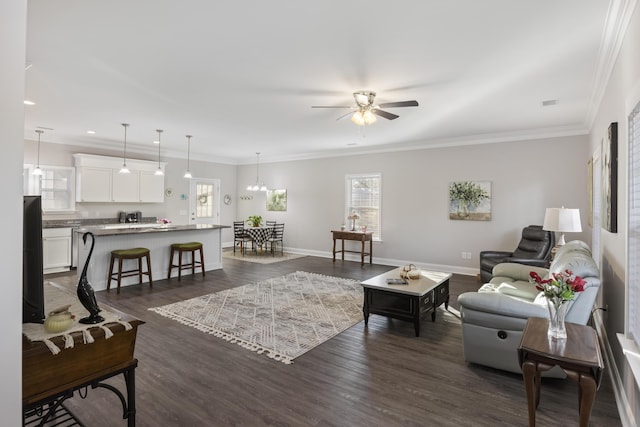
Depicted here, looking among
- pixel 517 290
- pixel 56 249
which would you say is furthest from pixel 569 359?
pixel 56 249

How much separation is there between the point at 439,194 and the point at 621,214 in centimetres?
446

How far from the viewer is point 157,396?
8.02 ft

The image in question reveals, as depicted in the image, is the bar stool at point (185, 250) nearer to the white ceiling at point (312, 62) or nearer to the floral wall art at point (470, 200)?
the white ceiling at point (312, 62)

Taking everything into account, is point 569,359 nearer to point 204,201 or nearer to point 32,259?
point 32,259

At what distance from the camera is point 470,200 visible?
6.54 metres

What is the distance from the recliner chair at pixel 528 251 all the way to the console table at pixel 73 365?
16.2ft

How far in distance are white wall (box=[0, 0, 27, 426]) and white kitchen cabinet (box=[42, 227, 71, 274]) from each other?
637 centimetres

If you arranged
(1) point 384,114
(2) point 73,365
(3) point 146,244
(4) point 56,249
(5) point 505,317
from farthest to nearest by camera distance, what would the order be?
1. (4) point 56,249
2. (3) point 146,244
3. (1) point 384,114
4. (5) point 505,317
5. (2) point 73,365

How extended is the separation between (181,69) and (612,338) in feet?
15.0

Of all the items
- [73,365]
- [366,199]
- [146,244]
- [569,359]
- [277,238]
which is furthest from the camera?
[277,238]

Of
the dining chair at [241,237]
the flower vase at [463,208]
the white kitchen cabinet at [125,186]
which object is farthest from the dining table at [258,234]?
the flower vase at [463,208]

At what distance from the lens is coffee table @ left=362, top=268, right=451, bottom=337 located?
11.7 ft

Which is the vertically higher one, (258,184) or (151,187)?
(258,184)

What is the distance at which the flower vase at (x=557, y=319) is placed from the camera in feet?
6.52
